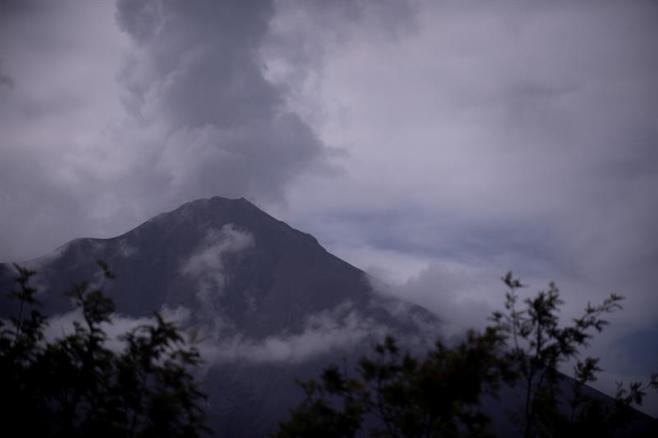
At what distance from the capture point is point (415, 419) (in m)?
18.7

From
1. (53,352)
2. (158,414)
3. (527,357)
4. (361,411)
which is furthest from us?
(527,357)

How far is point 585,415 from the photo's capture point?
80.5ft

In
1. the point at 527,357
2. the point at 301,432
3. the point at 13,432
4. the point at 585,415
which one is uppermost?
the point at 527,357

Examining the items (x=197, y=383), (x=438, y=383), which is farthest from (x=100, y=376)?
(x=438, y=383)

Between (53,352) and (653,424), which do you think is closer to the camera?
(53,352)

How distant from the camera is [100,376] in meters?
19.3

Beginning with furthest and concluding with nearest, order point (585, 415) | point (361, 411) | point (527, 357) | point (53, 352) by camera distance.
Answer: point (585, 415) → point (527, 357) → point (53, 352) → point (361, 411)

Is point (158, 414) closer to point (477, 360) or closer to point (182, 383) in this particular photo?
point (182, 383)

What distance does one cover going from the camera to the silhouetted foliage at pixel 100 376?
17.5m

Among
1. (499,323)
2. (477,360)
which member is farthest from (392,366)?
(499,323)

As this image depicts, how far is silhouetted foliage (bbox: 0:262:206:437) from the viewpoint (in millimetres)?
17500

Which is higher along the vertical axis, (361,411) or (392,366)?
(392,366)

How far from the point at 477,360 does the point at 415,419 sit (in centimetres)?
393

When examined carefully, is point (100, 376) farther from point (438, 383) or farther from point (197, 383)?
point (438, 383)
